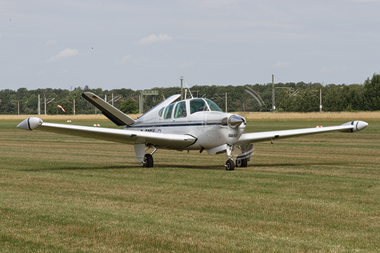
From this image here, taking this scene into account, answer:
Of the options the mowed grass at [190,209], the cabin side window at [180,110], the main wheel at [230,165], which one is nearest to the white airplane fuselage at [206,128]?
→ the cabin side window at [180,110]

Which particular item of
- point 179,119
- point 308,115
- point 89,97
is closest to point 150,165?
point 179,119

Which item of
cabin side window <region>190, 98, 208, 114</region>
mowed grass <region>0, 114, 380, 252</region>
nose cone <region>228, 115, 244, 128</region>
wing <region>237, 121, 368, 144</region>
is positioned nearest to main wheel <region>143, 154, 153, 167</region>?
mowed grass <region>0, 114, 380, 252</region>

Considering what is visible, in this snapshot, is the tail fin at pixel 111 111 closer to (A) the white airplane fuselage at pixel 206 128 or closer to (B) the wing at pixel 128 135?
(B) the wing at pixel 128 135

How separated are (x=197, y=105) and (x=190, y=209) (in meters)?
8.18

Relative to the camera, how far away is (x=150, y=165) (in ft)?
59.5

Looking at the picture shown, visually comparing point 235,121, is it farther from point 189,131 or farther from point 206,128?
point 189,131

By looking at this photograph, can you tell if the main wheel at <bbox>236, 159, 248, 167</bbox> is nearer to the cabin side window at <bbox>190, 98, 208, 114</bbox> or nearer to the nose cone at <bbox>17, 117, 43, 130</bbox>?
the cabin side window at <bbox>190, 98, 208, 114</bbox>

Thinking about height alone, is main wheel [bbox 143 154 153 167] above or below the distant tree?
below

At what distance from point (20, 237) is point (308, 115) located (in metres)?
71.7

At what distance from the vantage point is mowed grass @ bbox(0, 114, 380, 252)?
7082 mm

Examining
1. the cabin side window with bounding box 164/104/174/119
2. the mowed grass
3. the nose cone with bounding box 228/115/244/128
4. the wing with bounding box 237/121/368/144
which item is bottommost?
the mowed grass

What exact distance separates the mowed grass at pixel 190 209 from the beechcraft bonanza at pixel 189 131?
820 millimetres

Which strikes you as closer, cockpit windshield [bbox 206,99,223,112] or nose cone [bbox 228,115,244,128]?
nose cone [bbox 228,115,244,128]

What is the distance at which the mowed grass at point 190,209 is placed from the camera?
708 cm
